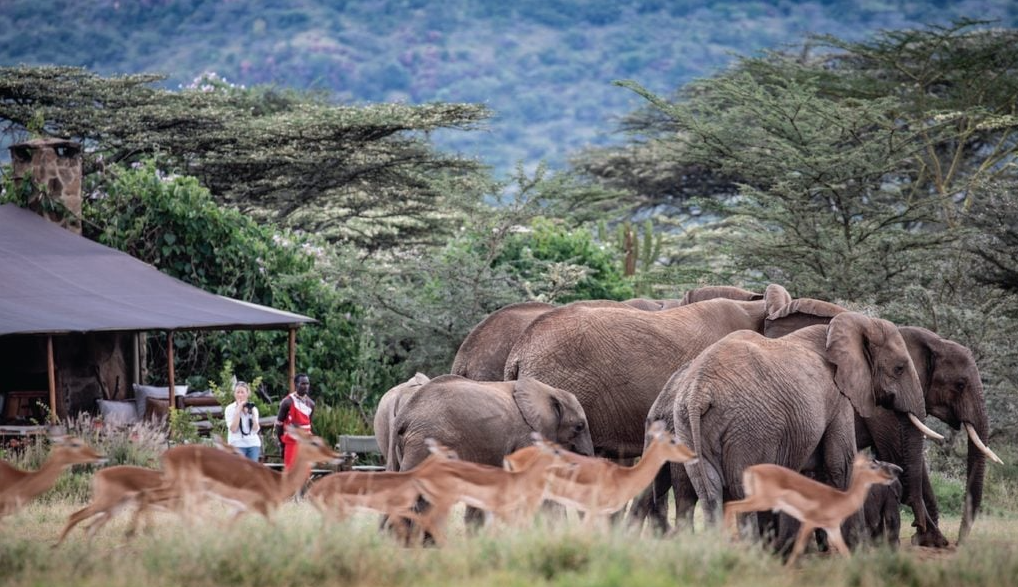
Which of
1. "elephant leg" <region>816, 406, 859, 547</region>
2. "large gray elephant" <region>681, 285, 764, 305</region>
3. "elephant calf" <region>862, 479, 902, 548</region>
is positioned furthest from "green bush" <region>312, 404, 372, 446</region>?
"elephant calf" <region>862, 479, 902, 548</region>

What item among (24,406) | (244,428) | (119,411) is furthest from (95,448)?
(119,411)

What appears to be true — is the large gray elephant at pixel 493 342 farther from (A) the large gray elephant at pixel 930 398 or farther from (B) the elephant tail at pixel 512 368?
(A) the large gray elephant at pixel 930 398

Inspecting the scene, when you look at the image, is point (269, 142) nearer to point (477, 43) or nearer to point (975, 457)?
point (975, 457)

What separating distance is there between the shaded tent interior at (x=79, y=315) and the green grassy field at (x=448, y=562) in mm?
9444

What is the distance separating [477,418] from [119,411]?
10771mm

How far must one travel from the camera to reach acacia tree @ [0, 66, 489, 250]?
33.2 m

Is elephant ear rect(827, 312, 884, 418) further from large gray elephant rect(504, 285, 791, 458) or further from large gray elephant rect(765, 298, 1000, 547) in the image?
large gray elephant rect(504, 285, 791, 458)

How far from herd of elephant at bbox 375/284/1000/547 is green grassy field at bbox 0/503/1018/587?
154 centimetres

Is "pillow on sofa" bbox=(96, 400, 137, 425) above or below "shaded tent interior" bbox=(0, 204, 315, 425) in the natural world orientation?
below

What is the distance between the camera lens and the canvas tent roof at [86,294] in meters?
18.2

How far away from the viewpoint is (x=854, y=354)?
1197 cm

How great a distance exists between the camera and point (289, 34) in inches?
5581

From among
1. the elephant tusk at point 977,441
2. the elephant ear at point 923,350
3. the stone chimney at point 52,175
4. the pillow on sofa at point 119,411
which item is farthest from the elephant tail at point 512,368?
the stone chimney at point 52,175

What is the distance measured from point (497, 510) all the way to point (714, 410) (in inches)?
91.3
